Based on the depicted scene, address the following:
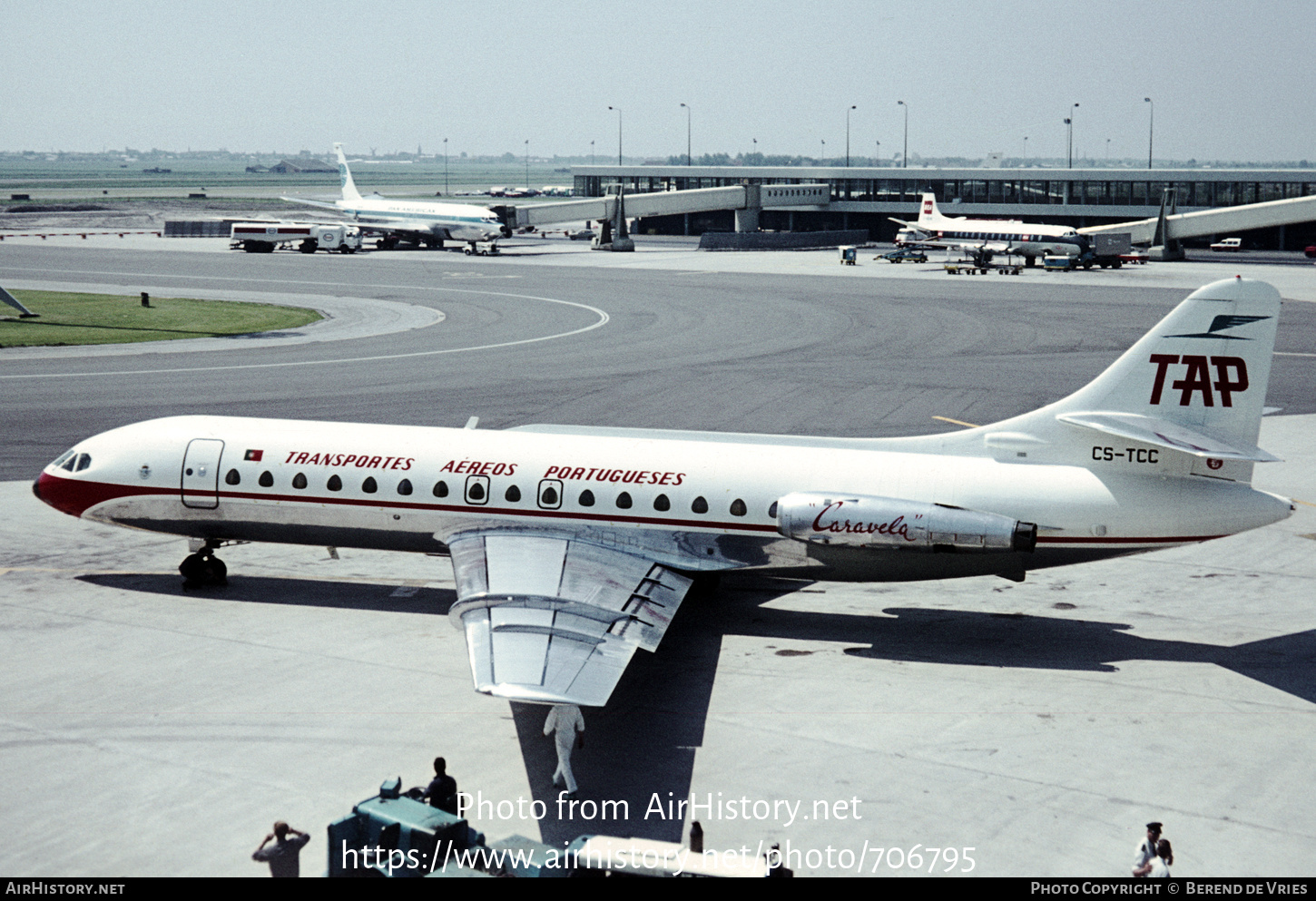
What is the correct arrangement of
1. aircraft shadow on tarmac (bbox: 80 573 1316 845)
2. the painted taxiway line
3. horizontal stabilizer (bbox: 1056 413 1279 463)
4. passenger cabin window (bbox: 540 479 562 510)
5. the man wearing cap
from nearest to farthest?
the man wearing cap < aircraft shadow on tarmac (bbox: 80 573 1316 845) < horizontal stabilizer (bbox: 1056 413 1279 463) < passenger cabin window (bbox: 540 479 562 510) < the painted taxiway line

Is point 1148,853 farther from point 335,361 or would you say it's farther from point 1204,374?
point 335,361

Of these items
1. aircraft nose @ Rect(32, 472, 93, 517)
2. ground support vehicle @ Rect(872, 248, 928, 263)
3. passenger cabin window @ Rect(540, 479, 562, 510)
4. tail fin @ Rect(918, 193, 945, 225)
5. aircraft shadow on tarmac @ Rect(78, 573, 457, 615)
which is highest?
tail fin @ Rect(918, 193, 945, 225)

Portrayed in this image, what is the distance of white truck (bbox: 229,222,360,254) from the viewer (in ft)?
344

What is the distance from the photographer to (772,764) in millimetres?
16625

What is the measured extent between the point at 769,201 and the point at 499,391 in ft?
315

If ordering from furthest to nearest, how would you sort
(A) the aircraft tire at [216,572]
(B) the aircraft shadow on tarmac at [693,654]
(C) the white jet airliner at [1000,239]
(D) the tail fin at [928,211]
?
(D) the tail fin at [928,211] < (C) the white jet airliner at [1000,239] < (A) the aircraft tire at [216,572] < (B) the aircraft shadow on tarmac at [693,654]

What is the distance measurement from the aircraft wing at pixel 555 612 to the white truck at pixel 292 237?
89.1 meters

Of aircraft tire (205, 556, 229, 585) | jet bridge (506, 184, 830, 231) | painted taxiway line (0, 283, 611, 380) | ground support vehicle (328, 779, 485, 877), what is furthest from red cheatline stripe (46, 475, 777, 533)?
jet bridge (506, 184, 830, 231)

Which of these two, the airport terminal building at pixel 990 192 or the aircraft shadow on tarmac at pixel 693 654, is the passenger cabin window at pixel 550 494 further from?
the airport terminal building at pixel 990 192

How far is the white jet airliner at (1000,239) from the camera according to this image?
102000 mm

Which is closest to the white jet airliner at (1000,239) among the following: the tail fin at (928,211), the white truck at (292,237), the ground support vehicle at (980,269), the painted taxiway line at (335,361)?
the ground support vehicle at (980,269)

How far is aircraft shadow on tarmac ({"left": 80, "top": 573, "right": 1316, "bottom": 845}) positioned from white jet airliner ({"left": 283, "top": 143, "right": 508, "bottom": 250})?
293 feet

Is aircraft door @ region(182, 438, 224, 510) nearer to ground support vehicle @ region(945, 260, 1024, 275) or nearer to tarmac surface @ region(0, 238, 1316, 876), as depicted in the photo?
tarmac surface @ region(0, 238, 1316, 876)

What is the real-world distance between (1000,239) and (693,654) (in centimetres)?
9233
